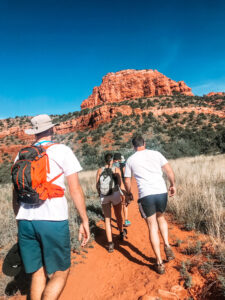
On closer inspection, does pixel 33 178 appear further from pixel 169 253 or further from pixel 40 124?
pixel 169 253

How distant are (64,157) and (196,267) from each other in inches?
102

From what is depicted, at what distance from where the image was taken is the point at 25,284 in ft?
10.1

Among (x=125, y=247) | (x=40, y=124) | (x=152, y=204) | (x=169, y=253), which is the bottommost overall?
(x=125, y=247)

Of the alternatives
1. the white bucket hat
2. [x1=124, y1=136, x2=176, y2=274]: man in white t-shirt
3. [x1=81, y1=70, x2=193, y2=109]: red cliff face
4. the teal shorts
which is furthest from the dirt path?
[x1=81, y1=70, x2=193, y2=109]: red cliff face

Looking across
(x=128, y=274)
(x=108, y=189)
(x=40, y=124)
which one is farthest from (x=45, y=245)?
(x=108, y=189)

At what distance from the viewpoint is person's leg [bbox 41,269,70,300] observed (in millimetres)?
1641

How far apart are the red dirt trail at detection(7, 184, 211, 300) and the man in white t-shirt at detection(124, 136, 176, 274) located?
0.81 feet

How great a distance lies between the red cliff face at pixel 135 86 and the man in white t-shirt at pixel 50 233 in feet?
247

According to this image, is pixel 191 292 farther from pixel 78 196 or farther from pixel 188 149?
pixel 188 149

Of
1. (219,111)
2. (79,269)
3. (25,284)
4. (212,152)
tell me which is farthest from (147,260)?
(219,111)

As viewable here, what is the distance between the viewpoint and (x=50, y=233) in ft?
5.59

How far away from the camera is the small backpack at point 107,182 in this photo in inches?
150

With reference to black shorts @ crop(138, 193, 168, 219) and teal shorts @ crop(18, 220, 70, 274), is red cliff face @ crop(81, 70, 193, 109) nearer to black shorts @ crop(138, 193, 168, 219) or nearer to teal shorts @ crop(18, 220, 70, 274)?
black shorts @ crop(138, 193, 168, 219)

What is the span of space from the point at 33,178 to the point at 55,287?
1.05 m
